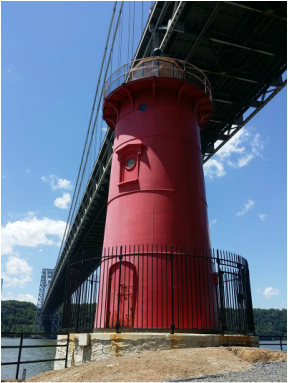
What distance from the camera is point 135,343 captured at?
7.36 meters

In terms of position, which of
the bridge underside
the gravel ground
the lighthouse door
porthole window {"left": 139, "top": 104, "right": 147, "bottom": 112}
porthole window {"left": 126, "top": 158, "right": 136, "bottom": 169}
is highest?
the bridge underside

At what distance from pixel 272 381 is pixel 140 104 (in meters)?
9.20

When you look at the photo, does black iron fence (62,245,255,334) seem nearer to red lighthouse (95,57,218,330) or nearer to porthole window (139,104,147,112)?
red lighthouse (95,57,218,330)

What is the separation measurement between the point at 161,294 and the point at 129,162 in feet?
14.5

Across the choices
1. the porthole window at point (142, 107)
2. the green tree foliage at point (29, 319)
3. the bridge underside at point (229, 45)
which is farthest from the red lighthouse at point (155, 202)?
the green tree foliage at point (29, 319)

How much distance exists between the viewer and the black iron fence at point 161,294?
8.96 metres

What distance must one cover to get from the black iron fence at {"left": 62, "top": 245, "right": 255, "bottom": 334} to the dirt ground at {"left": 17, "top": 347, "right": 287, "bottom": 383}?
69.7 inches

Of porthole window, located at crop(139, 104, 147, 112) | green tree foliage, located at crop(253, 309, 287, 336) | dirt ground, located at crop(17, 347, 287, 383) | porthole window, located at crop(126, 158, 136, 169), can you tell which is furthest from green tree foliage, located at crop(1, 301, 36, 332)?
dirt ground, located at crop(17, 347, 287, 383)

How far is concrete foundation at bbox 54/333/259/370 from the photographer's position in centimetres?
732

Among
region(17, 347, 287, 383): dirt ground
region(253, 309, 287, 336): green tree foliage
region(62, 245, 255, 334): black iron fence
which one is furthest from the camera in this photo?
region(253, 309, 287, 336): green tree foliage

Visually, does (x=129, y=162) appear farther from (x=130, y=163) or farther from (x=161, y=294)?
(x=161, y=294)

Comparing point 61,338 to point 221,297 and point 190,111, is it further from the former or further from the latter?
point 190,111

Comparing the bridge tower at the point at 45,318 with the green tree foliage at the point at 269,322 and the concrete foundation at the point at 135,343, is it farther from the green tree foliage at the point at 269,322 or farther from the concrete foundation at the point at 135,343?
the concrete foundation at the point at 135,343

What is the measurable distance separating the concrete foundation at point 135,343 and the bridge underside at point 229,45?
3290 mm
